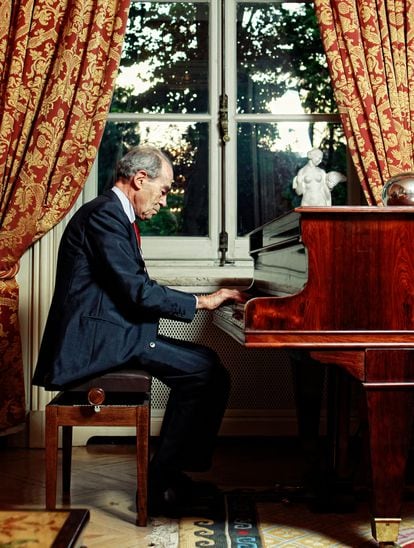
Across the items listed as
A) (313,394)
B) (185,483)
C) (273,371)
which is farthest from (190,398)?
(273,371)

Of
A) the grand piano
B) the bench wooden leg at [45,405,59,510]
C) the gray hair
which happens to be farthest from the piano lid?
the bench wooden leg at [45,405,59,510]

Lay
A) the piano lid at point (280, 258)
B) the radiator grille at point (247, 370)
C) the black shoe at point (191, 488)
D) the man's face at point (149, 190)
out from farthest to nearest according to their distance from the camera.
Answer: the radiator grille at point (247, 370), the man's face at point (149, 190), the black shoe at point (191, 488), the piano lid at point (280, 258)

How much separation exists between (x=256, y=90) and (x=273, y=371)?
1461 mm

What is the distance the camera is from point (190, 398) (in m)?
2.66

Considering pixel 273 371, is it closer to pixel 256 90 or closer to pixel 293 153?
pixel 293 153

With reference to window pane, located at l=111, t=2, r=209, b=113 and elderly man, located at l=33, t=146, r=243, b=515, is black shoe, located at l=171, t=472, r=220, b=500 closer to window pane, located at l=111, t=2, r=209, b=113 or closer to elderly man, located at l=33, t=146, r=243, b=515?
elderly man, located at l=33, t=146, r=243, b=515

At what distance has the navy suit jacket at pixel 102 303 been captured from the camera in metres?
2.57

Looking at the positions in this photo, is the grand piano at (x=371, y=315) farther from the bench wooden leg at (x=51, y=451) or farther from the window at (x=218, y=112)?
the window at (x=218, y=112)

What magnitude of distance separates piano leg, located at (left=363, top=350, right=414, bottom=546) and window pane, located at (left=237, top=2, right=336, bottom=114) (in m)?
2.17

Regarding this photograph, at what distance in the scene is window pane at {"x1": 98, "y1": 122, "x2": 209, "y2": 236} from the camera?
400 cm

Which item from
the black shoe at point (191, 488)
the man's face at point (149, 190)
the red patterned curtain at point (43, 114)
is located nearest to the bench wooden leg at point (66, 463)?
the black shoe at point (191, 488)

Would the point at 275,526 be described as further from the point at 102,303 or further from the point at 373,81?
the point at 373,81

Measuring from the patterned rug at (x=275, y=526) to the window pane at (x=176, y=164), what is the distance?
1618mm

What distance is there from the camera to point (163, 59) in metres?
4.02
